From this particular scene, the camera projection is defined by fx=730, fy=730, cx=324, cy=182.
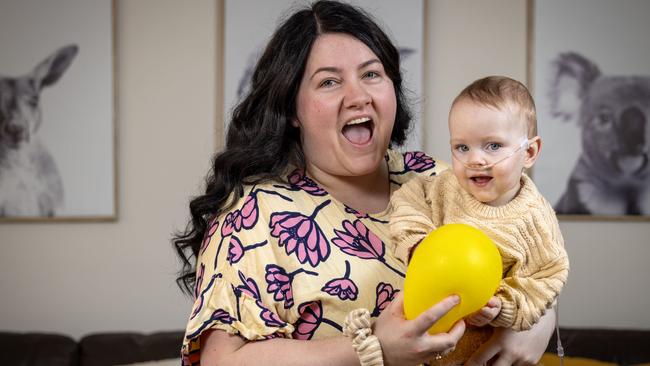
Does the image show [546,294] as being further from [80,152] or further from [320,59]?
[80,152]

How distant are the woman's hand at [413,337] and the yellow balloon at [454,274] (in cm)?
2

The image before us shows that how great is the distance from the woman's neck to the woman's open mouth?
12 centimetres

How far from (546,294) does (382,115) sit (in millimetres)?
607

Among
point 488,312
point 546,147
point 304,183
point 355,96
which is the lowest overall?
point 488,312

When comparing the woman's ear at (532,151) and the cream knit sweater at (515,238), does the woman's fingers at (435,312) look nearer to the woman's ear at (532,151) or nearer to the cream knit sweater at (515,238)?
the cream knit sweater at (515,238)

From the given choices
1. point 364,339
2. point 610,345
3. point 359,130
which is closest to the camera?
point 364,339

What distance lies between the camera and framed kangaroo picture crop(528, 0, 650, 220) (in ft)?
11.8

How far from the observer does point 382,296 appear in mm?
1671

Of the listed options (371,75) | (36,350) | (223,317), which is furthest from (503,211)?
(36,350)

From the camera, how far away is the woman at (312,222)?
58.7 inches

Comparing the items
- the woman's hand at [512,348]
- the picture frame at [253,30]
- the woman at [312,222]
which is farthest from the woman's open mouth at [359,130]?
the picture frame at [253,30]

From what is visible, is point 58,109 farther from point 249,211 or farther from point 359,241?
point 359,241

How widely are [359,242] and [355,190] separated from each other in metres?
0.20

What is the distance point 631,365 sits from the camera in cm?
328
